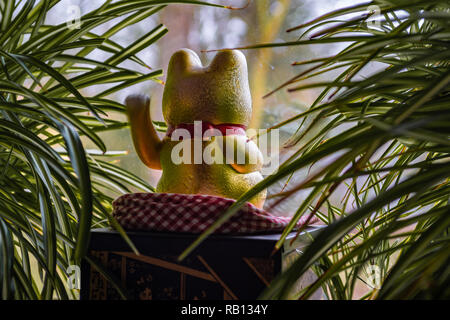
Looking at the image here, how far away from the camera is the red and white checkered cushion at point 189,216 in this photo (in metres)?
0.49

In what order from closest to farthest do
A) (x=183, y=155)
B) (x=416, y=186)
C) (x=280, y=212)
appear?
1. (x=416, y=186)
2. (x=183, y=155)
3. (x=280, y=212)

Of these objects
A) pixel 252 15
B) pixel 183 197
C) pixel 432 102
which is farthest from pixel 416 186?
pixel 252 15

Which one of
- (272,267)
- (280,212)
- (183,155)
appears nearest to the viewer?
(272,267)

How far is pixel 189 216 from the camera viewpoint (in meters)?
0.50

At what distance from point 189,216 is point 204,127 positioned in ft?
0.57

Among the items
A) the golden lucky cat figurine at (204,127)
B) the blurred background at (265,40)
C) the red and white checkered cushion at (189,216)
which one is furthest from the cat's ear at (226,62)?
the blurred background at (265,40)

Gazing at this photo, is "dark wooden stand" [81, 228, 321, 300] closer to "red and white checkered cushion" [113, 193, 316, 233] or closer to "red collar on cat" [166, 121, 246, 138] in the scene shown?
"red and white checkered cushion" [113, 193, 316, 233]

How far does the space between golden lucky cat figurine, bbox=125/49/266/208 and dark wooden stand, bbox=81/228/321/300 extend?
0.47 feet

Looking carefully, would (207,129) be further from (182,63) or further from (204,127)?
(182,63)

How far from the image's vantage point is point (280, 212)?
1023 mm

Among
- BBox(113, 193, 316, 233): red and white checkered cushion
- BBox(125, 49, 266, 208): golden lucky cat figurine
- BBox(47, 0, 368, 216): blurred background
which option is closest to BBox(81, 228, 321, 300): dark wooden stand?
BBox(113, 193, 316, 233): red and white checkered cushion

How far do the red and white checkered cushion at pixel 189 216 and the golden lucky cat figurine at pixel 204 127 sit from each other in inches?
3.7
